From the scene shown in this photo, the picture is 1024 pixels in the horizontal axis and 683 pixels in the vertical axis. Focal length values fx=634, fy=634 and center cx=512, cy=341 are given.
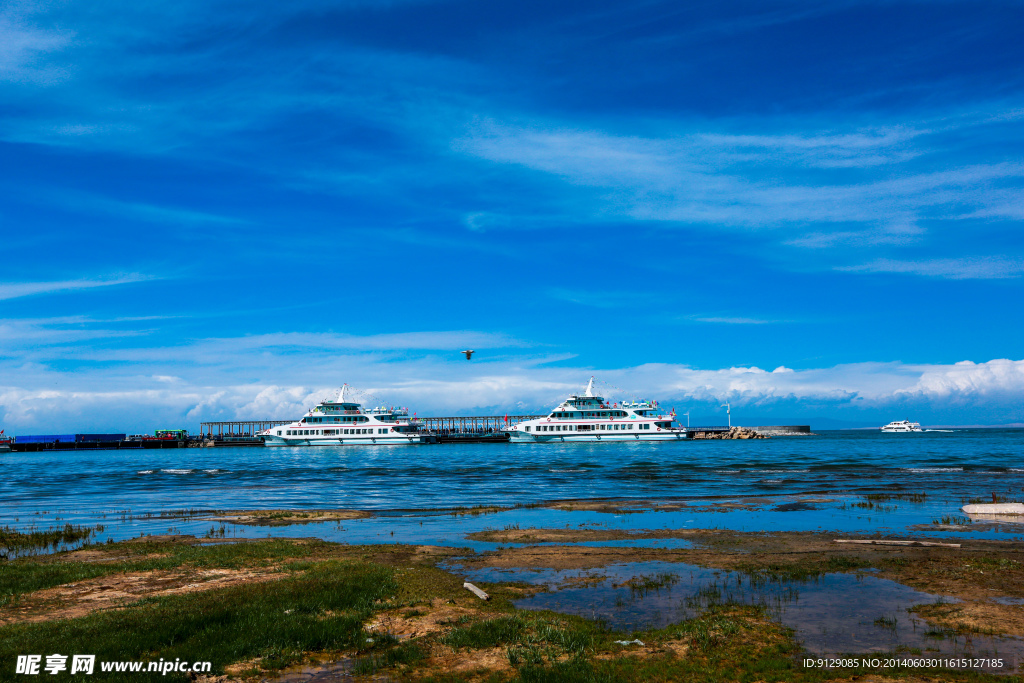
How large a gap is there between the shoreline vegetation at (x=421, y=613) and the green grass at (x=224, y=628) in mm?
34

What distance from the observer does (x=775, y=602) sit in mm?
12266

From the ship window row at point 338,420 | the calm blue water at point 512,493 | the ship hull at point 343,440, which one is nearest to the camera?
the calm blue water at point 512,493

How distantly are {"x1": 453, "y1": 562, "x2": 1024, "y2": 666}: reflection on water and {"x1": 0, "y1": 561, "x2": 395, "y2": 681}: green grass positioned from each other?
3487 millimetres

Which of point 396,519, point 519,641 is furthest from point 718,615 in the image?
point 396,519

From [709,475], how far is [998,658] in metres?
39.6

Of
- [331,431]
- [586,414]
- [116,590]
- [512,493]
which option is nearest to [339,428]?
[331,431]

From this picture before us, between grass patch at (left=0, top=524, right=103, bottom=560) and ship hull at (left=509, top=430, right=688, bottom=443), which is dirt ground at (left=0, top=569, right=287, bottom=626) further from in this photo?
ship hull at (left=509, top=430, right=688, bottom=443)

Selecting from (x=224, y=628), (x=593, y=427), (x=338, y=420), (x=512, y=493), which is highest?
(x=338, y=420)

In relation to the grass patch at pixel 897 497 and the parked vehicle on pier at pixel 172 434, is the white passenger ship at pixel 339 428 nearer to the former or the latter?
the parked vehicle on pier at pixel 172 434

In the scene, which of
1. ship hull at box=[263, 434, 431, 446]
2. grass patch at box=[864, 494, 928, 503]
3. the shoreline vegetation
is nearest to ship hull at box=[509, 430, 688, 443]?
ship hull at box=[263, 434, 431, 446]

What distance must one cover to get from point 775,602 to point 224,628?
32.7 ft

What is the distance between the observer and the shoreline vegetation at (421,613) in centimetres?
911

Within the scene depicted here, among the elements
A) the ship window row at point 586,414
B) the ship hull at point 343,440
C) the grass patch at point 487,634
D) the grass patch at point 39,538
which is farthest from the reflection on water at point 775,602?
the ship hull at point 343,440

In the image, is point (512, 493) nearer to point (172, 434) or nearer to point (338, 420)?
point (338, 420)
